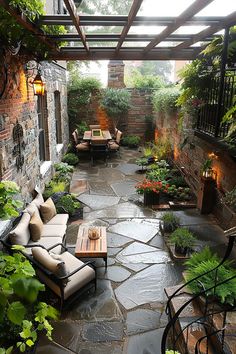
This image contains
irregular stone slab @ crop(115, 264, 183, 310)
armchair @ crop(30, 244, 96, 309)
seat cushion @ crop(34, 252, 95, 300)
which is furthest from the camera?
irregular stone slab @ crop(115, 264, 183, 310)

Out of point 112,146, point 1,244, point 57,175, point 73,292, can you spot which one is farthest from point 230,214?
point 112,146

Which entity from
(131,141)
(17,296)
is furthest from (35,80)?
(131,141)

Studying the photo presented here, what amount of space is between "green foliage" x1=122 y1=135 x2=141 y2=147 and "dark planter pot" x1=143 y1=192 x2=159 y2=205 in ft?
21.9

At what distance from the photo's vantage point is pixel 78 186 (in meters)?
8.95

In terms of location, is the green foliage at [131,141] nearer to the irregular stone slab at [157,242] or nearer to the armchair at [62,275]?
the irregular stone slab at [157,242]

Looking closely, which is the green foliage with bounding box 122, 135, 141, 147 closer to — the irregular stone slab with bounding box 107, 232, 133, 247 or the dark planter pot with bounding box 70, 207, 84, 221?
the dark planter pot with bounding box 70, 207, 84, 221

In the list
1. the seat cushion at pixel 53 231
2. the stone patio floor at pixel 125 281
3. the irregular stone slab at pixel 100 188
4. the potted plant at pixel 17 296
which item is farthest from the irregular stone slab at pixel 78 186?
the potted plant at pixel 17 296

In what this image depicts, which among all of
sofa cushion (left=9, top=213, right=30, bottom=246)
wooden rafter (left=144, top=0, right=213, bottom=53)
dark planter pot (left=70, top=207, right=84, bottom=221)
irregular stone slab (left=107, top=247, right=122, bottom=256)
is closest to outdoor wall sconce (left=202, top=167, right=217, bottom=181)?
irregular stone slab (left=107, top=247, right=122, bottom=256)

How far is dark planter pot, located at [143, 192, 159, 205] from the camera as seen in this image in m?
7.58

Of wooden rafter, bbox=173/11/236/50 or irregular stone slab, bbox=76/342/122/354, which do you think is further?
wooden rafter, bbox=173/11/236/50

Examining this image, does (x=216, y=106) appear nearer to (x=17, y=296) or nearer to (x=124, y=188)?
(x=124, y=188)

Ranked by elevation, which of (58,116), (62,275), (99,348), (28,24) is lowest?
(99,348)

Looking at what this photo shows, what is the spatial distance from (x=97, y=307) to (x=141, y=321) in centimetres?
64

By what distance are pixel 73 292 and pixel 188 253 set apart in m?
2.27
